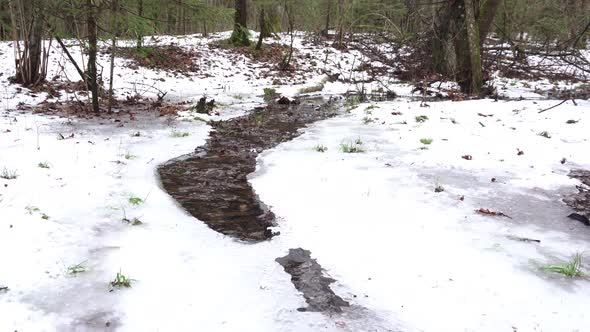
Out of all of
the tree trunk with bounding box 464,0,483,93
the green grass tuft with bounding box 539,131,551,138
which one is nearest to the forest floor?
the green grass tuft with bounding box 539,131,551,138

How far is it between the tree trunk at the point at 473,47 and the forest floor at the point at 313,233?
413 cm

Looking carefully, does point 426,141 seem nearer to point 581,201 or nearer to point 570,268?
point 581,201

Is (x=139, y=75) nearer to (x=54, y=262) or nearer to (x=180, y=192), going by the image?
(x=180, y=192)

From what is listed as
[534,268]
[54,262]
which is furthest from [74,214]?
[534,268]

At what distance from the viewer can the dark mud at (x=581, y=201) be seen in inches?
178

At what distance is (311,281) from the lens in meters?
3.43

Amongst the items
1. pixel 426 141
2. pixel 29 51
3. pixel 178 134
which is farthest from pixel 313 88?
pixel 426 141

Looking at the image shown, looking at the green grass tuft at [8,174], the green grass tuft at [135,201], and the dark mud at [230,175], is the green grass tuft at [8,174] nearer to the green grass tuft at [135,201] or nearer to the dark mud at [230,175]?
the green grass tuft at [135,201]

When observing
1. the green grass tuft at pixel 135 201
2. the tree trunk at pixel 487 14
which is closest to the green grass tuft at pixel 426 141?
the green grass tuft at pixel 135 201

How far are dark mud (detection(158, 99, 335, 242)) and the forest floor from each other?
0.19 meters

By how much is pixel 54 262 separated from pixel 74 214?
1.05m

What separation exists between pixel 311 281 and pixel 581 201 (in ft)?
12.2

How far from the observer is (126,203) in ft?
15.9

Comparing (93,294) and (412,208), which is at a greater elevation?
(412,208)
